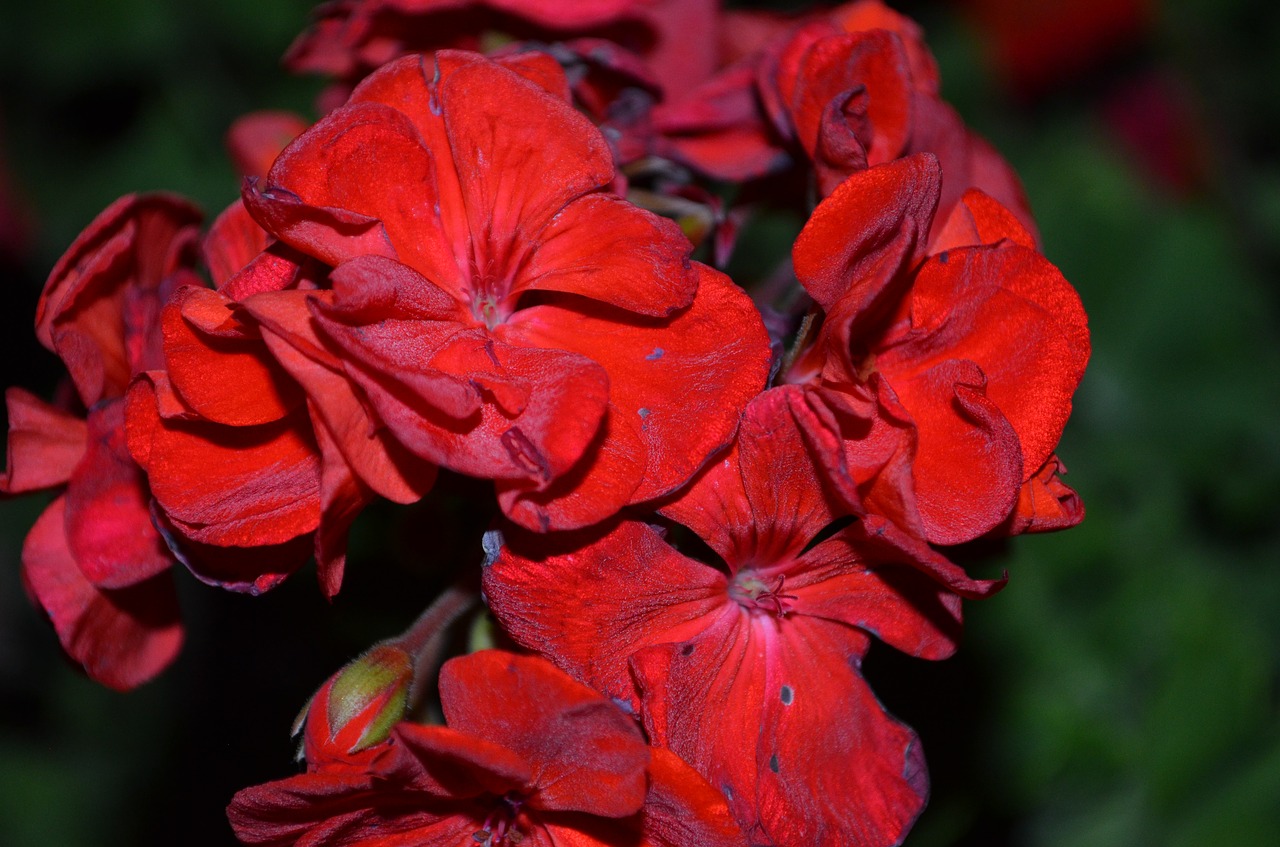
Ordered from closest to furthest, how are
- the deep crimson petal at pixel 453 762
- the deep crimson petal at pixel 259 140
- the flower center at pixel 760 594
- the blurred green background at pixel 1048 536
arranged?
the deep crimson petal at pixel 453 762
the flower center at pixel 760 594
the deep crimson petal at pixel 259 140
the blurred green background at pixel 1048 536

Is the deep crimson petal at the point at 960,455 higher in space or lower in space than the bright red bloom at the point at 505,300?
lower

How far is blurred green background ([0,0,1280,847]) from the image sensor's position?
2066 mm

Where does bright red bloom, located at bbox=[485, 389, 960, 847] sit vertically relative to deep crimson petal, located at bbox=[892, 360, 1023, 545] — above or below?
below

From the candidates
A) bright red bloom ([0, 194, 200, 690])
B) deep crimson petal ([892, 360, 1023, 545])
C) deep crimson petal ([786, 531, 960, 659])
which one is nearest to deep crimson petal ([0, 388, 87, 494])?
bright red bloom ([0, 194, 200, 690])

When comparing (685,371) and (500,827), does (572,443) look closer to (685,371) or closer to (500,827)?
(685,371)

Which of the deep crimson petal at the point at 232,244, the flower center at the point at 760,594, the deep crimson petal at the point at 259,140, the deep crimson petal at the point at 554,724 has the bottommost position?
the flower center at the point at 760,594

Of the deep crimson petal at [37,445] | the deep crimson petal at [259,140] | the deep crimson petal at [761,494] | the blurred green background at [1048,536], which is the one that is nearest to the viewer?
the deep crimson petal at [761,494]

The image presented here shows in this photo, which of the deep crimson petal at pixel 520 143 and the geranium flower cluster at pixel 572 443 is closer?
the geranium flower cluster at pixel 572 443

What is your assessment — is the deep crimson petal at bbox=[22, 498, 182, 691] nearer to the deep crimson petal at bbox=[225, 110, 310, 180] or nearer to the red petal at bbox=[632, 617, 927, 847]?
the deep crimson petal at bbox=[225, 110, 310, 180]

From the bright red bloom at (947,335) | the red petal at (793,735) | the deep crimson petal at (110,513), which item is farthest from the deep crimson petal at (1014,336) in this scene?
the deep crimson petal at (110,513)

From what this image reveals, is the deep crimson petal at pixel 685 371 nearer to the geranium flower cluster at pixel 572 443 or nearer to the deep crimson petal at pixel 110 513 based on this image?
the geranium flower cluster at pixel 572 443

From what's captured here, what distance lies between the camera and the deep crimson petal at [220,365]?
1146mm

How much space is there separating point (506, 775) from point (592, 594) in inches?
7.0

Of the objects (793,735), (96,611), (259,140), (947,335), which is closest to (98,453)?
(96,611)
